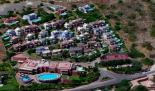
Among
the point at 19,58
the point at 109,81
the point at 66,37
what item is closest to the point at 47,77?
the point at 19,58

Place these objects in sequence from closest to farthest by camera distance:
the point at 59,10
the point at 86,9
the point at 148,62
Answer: the point at 148,62, the point at 59,10, the point at 86,9

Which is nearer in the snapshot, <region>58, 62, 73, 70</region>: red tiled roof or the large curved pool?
the large curved pool

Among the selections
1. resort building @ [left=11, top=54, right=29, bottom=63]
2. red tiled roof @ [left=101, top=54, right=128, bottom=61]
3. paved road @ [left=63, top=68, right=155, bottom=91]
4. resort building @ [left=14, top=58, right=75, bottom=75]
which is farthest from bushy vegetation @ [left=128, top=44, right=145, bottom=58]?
resort building @ [left=11, top=54, right=29, bottom=63]

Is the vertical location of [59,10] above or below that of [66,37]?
above

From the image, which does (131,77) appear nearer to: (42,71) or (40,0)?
(42,71)

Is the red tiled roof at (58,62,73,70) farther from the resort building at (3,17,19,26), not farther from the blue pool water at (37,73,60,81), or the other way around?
the resort building at (3,17,19,26)

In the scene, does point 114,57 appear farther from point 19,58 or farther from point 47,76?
point 19,58

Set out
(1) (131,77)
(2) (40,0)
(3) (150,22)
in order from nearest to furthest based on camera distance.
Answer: (1) (131,77) → (3) (150,22) → (2) (40,0)

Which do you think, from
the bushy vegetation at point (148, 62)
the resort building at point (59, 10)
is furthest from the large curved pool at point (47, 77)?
the resort building at point (59, 10)

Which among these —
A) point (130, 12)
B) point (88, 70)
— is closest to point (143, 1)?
point (130, 12)
